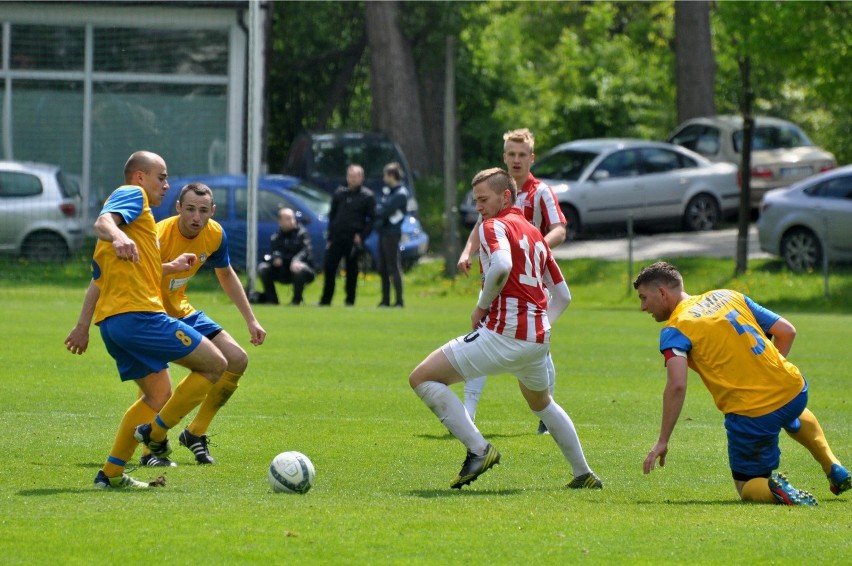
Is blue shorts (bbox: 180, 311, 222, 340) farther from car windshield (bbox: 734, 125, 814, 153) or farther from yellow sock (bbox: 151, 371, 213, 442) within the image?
car windshield (bbox: 734, 125, 814, 153)

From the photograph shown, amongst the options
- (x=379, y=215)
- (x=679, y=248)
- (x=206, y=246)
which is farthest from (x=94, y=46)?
(x=206, y=246)

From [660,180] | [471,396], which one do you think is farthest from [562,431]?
[660,180]

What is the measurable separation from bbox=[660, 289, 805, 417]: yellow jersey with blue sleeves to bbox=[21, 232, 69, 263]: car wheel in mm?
17242

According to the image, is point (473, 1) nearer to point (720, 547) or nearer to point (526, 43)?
point (526, 43)

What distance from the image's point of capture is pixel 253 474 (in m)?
8.20

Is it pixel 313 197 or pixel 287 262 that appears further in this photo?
pixel 313 197

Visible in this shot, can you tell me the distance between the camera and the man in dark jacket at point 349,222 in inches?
786

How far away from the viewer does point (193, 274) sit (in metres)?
8.25

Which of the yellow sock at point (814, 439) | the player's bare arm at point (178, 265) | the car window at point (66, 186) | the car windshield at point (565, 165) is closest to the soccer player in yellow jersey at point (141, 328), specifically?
the player's bare arm at point (178, 265)

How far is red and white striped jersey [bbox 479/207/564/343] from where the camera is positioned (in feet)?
24.5

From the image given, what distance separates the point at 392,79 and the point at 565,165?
16.7 feet

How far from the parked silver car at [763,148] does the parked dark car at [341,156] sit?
7.07 metres

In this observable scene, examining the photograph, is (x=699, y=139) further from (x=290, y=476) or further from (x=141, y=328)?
(x=141, y=328)

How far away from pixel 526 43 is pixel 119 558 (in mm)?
45078
